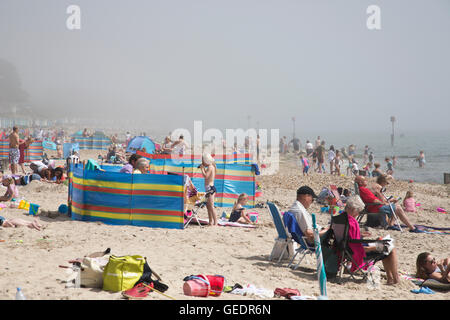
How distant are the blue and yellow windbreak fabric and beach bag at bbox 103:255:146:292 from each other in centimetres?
315

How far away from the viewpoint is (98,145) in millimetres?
28109

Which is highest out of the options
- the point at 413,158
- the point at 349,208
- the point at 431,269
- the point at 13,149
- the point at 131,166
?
the point at 13,149

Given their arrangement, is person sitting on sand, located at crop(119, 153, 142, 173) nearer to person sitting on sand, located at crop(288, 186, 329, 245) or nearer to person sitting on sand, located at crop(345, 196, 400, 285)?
person sitting on sand, located at crop(288, 186, 329, 245)

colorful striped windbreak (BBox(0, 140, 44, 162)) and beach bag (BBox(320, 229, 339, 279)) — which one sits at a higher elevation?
colorful striped windbreak (BBox(0, 140, 44, 162))

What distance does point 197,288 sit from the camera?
4602 mm

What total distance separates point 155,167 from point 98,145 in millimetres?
16949

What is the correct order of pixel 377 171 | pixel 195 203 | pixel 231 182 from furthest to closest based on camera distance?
1. pixel 377 171
2. pixel 231 182
3. pixel 195 203

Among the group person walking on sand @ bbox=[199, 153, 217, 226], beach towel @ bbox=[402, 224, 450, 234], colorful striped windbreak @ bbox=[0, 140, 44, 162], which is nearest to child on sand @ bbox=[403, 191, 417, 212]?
beach towel @ bbox=[402, 224, 450, 234]

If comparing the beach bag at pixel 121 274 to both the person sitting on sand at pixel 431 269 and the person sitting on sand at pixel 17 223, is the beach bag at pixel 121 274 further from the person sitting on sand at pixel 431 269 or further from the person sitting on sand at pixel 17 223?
the person sitting on sand at pixel 431 269

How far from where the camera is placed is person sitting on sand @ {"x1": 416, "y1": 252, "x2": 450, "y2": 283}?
576 cm

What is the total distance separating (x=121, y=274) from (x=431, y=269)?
385cm

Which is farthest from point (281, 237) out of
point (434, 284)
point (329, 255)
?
point (434, 284)

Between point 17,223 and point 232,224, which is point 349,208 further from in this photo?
point 17,223
